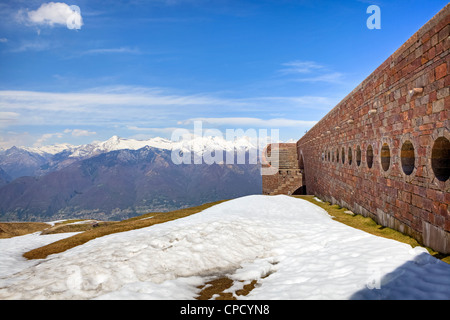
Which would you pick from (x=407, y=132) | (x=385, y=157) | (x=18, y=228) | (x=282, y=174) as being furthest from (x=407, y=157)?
(x=18, y=228)

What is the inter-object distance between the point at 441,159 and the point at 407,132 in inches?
58.6

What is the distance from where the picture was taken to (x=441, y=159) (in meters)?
6.38

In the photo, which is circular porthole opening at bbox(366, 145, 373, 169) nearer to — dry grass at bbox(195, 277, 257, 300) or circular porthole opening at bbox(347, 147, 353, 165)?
circular porthole opening at bbox(347, 147, 353, 165)

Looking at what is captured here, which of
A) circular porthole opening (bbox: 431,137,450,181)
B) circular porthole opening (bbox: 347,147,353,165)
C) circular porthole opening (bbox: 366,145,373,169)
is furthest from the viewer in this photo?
circular porthole opening (bbox: 347,147,353,165)

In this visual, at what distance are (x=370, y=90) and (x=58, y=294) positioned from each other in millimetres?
11207

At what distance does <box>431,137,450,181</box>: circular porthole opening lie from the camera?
20.7 ft

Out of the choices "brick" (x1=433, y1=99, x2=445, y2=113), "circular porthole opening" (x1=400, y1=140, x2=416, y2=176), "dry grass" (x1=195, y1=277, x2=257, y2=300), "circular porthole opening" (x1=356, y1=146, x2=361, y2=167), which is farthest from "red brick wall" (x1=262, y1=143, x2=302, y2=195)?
"dry grass" (x1=195, y1=277, x2=257, y2=300)

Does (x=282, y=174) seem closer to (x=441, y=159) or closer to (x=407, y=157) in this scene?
(x=407, y=157)

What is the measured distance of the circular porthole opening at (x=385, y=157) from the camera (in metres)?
9.57

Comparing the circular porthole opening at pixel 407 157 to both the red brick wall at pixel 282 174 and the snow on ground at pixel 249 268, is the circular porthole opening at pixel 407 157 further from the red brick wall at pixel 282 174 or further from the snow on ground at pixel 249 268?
the red brick wall at pixel 282 174

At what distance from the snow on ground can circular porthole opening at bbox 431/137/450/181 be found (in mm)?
1784
